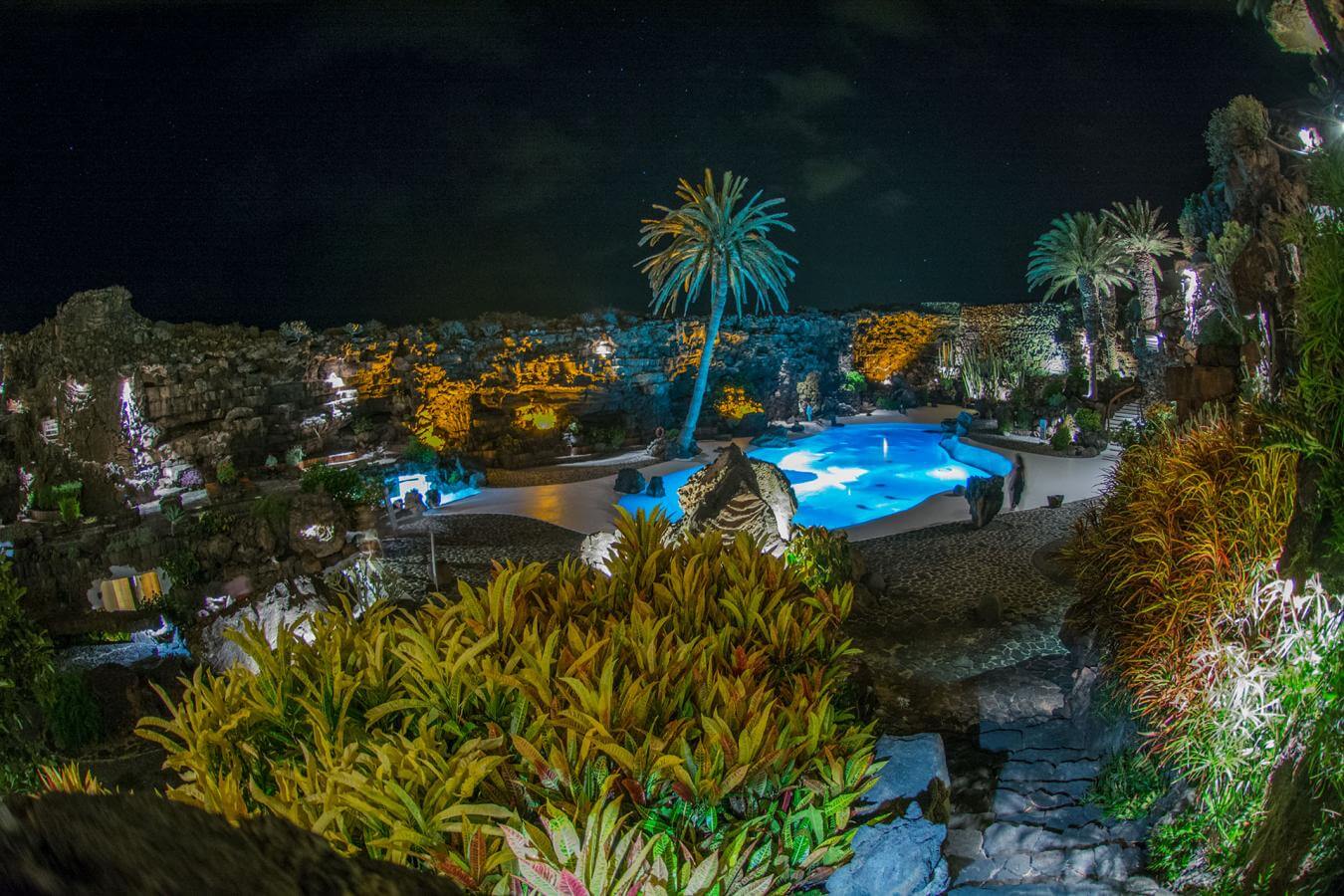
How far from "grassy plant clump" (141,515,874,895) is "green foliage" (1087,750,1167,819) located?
1891 mm

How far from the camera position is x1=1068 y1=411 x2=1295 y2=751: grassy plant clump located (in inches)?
164

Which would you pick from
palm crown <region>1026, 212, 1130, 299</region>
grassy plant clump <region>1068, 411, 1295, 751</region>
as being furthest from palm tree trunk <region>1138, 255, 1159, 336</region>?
grassy plant clump <region>1068, 411, 1295, 751</region>

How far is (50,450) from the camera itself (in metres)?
14.3

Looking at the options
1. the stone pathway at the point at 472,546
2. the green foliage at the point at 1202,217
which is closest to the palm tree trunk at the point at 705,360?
the stone pathway at the point at 472,546

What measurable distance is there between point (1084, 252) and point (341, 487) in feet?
82.5

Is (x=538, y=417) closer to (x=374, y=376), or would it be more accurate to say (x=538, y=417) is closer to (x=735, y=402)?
(x=374, y=376)

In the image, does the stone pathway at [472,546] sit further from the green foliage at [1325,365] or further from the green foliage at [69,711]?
the green foliage at [1325,365]

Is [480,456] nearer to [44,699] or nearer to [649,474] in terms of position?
[649,474]

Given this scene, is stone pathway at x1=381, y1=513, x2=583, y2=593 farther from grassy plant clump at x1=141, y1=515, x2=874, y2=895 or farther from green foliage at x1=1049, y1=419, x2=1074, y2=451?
green foliage at x1=1049, y1=419, x2=1074, y2=451

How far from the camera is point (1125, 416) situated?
19766 millimetres

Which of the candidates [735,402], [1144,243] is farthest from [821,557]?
[1144,243]

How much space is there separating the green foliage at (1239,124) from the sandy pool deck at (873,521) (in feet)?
19.9

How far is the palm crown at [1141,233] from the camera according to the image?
2320 centimetres

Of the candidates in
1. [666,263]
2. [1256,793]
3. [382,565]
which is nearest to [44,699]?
[382,565]
